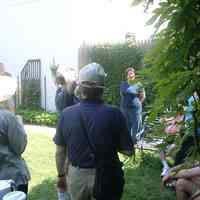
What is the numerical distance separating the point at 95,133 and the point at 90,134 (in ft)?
0.13

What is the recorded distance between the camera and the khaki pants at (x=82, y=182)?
3607 millimetres

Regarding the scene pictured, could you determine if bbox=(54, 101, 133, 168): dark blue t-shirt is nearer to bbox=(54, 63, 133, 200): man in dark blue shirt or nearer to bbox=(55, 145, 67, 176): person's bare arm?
bbox=(54, 63, 133, 200): man in dark blue shirt

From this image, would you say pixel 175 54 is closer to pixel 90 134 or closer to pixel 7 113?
pixel 90 134

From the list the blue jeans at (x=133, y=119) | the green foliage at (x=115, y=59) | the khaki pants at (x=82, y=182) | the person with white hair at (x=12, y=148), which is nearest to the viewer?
the khaki pants at (x=82, y=182)

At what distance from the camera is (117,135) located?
372 cm

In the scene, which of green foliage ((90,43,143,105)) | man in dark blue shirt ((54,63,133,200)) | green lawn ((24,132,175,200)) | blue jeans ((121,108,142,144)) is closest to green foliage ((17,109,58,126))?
green foliage ((90,43,143,105))

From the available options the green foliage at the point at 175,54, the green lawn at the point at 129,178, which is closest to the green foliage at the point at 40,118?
the green lawn at the point at 129,178

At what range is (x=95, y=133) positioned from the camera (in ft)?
11.9

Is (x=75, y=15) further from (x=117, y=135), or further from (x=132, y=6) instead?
(x=132, y=6)

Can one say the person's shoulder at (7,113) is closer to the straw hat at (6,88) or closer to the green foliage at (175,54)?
the straw hat at (6,88)

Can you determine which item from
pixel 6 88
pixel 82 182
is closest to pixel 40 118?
pixel 6 88

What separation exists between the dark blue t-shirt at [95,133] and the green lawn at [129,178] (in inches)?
96.4

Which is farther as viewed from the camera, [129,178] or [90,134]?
[129,178]

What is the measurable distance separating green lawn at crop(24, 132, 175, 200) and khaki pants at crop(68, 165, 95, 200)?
252cm
